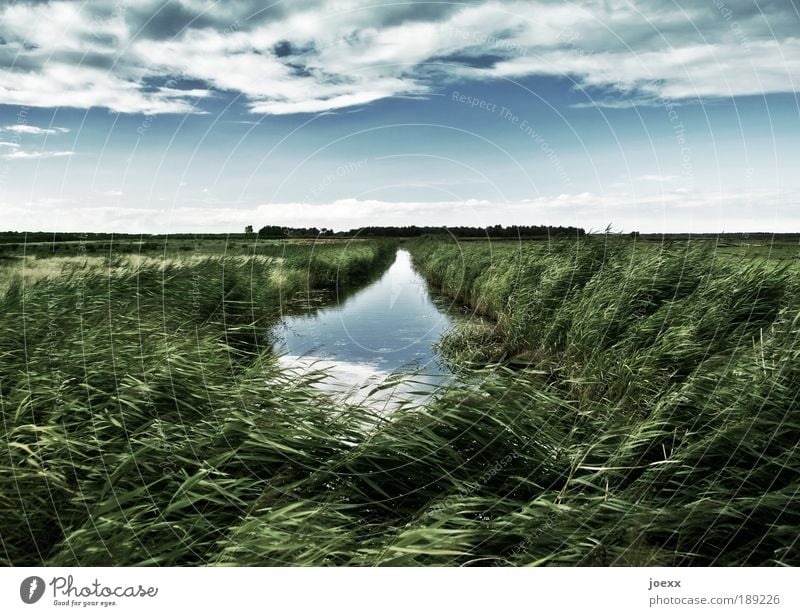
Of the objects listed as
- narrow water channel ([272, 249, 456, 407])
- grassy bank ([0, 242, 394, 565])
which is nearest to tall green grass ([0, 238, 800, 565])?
grassy bank ([0, 242, 394, 565])

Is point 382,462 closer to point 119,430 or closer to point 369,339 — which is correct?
point 119,430

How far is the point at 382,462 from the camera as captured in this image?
158 inches

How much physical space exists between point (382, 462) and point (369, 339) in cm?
929

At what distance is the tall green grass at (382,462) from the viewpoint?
324 centimetres

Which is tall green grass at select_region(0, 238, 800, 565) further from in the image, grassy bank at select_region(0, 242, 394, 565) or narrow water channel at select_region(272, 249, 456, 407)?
narrow water channel at select_region(272, 249, 456, 407)

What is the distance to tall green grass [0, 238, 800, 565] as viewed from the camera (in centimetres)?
324

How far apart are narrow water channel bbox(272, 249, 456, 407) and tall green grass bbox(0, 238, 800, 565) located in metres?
1.01

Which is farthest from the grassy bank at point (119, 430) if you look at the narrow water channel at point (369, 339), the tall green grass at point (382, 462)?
the narrow water channel at point (369, 339)

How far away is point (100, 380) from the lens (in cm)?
509

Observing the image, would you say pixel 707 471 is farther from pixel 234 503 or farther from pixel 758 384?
pixel 234 503

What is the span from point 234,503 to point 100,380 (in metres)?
2.38

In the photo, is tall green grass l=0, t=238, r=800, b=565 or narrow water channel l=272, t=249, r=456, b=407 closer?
tall green grass l=0, t=238, r=800, b=565

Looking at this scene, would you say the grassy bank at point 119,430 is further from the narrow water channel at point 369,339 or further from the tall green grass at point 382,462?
the narrow water channel at point 369,339

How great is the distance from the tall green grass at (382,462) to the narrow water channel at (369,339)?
3.31ft
